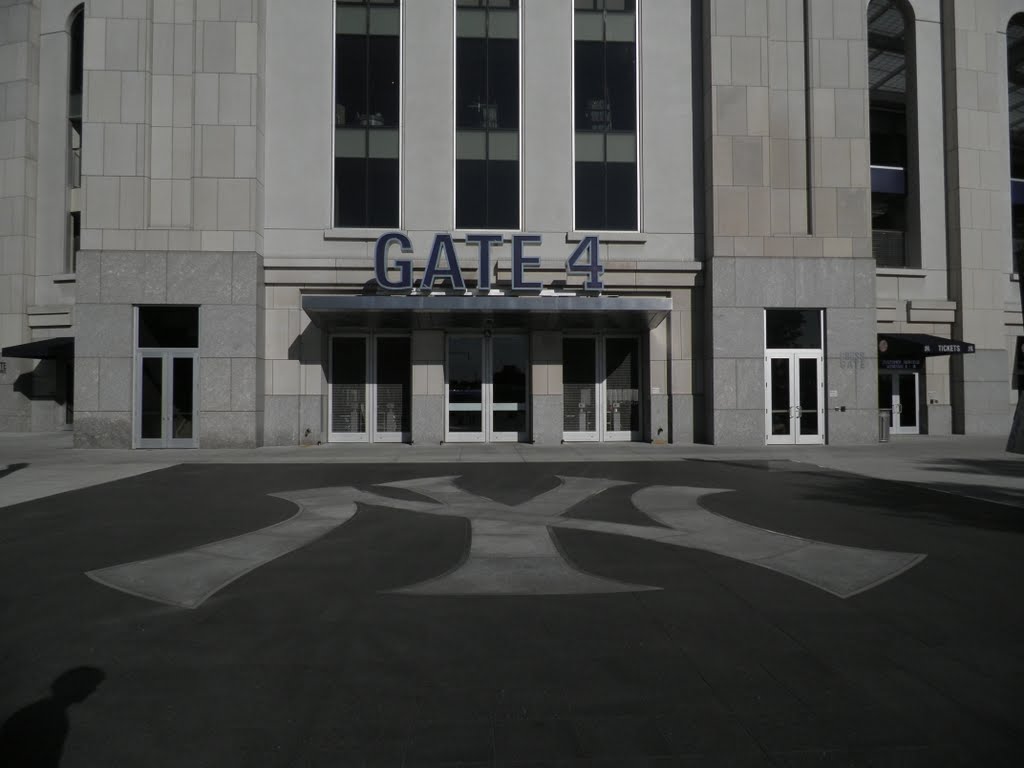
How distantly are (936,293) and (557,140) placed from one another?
1451 centimetres

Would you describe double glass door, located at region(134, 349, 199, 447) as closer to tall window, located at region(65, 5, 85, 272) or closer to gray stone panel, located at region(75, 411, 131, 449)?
gray stone panel, located at region(75, 411, 131, 449)

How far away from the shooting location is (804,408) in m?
19.4

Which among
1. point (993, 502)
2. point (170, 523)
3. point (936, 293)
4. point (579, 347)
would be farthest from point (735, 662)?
point (936, 293)

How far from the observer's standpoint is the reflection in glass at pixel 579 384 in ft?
67.2

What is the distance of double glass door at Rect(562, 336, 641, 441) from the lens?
67.2 feet

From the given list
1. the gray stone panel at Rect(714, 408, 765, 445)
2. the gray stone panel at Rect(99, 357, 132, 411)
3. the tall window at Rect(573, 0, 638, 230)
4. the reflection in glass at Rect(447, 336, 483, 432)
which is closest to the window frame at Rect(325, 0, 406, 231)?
the reflection in glass at Rect(447, 336, 483, 432)

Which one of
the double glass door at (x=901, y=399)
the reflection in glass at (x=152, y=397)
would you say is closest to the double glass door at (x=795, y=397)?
the double glass door at (x=901, y=399)

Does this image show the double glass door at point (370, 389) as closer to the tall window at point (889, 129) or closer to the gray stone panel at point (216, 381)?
the gray stone panel at point (216, 381)

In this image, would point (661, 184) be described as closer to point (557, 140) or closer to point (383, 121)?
point (557, 140)

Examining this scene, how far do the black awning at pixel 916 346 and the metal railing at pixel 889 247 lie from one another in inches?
136

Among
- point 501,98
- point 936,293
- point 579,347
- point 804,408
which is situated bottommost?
point 804,408

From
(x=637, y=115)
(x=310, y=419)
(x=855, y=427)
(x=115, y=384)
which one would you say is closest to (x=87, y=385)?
(x=115, y=384)

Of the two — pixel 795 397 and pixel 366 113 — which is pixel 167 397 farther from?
pixel 795 397

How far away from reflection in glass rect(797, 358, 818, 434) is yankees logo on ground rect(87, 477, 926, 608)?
35.5 feet
